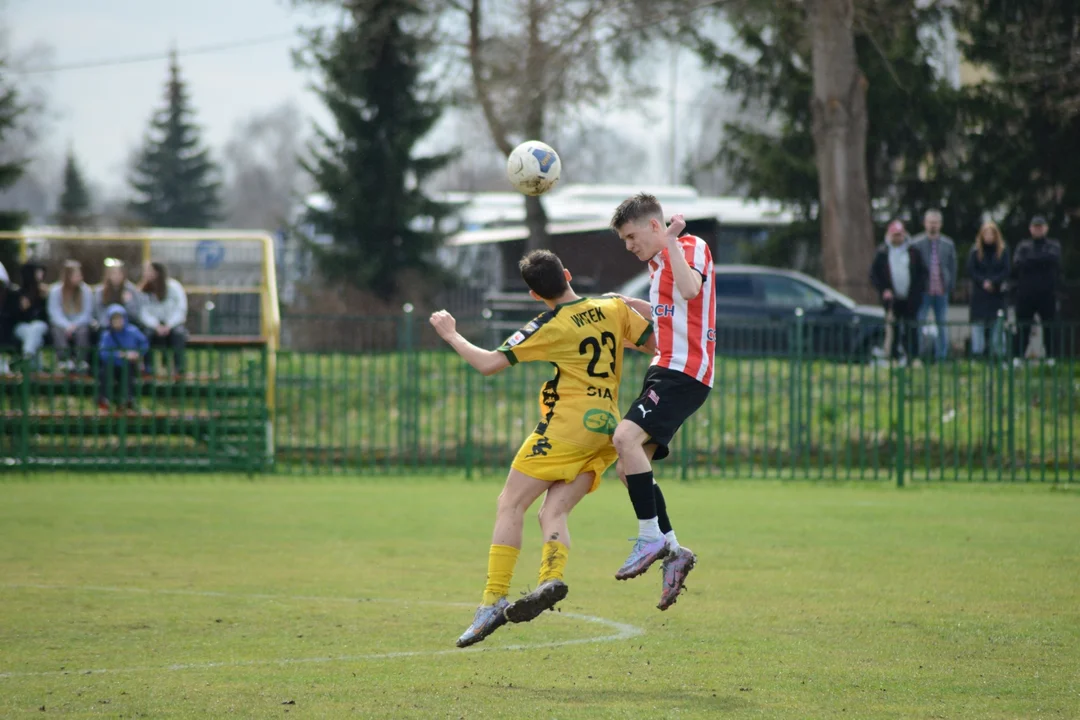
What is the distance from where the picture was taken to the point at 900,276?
2012 centimetres

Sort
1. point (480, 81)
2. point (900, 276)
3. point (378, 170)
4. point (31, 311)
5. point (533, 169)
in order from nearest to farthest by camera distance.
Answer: point (533, 169), point (31, 311), point (900, 276), point (480, 81), point (378, 170)

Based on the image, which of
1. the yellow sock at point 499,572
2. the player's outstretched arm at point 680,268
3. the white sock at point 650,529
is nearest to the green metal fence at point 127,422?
the yellow sock at point 499,572

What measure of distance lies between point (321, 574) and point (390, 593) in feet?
3.47

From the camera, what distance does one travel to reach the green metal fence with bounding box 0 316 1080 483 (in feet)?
56.6

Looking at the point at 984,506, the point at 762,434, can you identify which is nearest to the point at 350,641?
the point at 984,506

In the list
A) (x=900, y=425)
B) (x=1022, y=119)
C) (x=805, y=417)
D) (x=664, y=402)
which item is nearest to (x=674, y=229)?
(x=664, y=402)

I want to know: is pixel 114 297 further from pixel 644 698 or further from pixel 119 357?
pixel 644 698

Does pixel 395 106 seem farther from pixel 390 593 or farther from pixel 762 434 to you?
pixel 390 593

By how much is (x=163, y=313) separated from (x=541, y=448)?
1349 cm

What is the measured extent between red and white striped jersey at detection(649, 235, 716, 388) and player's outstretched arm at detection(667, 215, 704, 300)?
0.52 feet

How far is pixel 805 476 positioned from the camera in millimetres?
17797

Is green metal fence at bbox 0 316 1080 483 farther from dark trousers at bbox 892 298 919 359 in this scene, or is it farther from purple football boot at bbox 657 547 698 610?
purple football boot at bbox 657 547 698 610

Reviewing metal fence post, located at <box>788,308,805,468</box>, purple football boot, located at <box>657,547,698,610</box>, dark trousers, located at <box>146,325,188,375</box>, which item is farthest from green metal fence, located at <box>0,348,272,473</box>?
purple football boot, located at <box>657,547,698,610</box>

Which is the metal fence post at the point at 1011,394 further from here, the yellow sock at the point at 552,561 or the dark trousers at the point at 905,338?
the yellow sock at the point at 552,561
